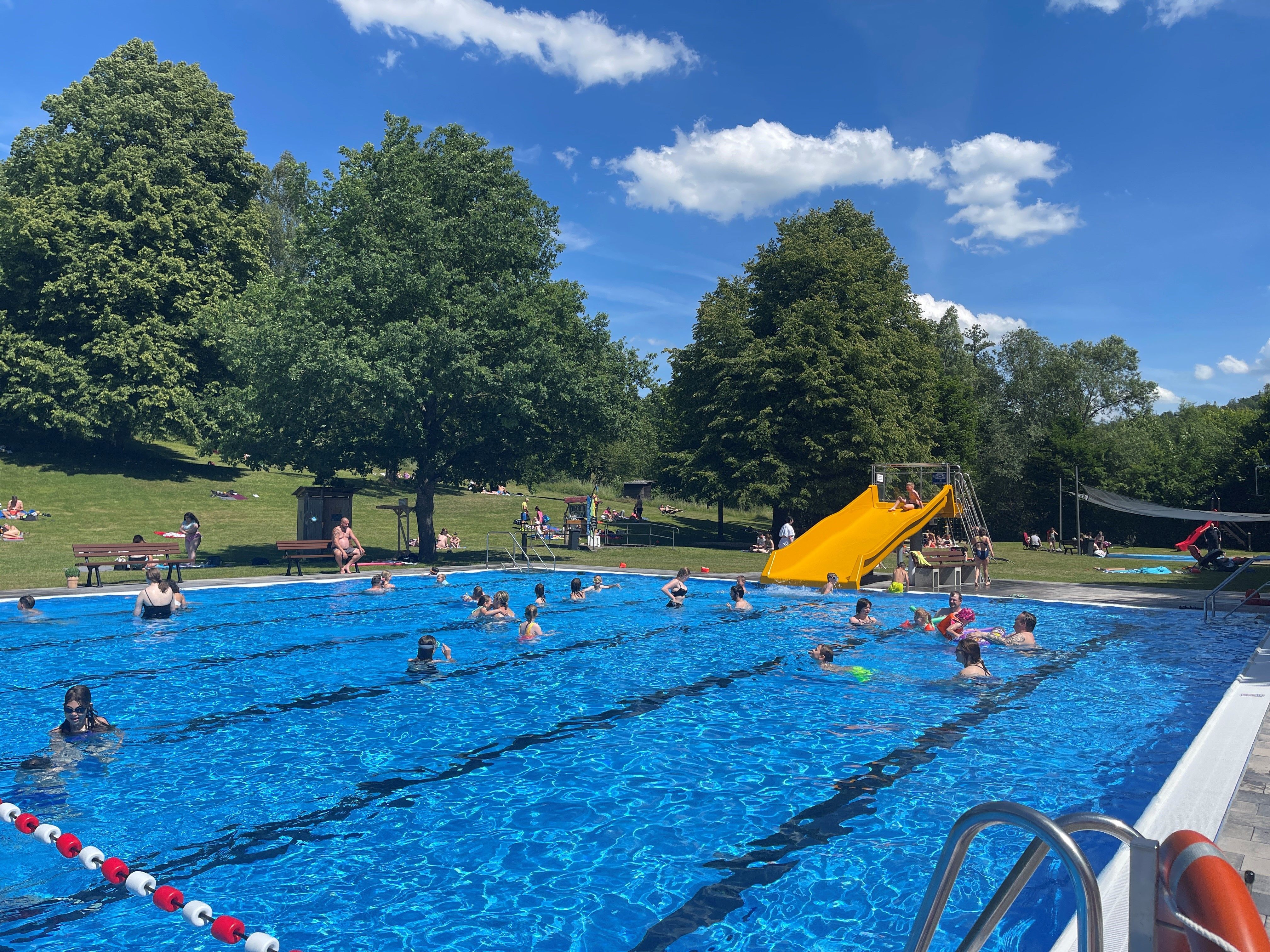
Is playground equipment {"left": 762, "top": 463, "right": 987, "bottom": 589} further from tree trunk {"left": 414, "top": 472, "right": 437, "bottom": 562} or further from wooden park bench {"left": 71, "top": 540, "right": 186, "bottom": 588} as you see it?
wooden park bench {"left": 71, "top": 540, "right": 186, "bottom": 588}

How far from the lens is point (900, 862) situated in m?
6.04

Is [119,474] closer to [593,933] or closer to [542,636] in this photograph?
[542,636]

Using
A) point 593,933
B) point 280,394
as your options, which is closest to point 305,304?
point 280,394

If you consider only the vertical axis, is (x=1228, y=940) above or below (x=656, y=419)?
below

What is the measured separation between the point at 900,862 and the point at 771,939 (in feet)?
4.79

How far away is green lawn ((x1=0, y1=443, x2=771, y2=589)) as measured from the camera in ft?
83.5

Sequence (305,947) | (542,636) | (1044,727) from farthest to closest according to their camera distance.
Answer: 1. (542,636)
2. (1044,727)
3. (305,947)

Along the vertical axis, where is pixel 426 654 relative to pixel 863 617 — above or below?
below

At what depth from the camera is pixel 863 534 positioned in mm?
22656

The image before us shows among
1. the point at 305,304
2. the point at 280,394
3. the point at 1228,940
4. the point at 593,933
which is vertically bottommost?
the point at 593,933

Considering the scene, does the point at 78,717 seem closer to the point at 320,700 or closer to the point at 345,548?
the point at 320,700

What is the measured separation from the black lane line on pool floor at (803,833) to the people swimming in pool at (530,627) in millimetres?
7264

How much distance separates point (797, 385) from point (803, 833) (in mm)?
29635

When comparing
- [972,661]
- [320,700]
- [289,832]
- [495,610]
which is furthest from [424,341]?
[289,832]
